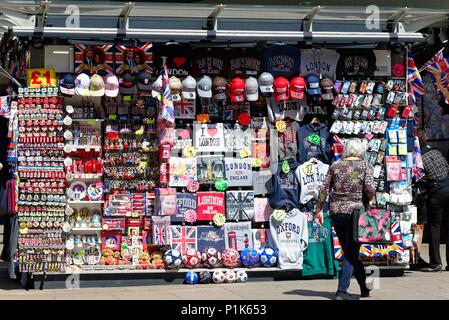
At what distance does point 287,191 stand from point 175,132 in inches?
67.6

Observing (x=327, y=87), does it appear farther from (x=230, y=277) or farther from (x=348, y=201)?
(x=230, y=277)

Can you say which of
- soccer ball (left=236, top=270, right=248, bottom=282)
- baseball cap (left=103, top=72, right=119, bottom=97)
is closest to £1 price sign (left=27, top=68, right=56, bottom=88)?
baseball cap (left=103, top=72, right=119, bottom=97)

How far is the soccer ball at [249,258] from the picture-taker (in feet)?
34.8

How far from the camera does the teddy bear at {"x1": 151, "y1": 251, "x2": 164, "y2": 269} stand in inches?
410

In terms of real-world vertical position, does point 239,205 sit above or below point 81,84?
below

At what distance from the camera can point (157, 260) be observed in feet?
34.4

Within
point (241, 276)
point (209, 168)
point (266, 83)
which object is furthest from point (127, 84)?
point (241, 276)

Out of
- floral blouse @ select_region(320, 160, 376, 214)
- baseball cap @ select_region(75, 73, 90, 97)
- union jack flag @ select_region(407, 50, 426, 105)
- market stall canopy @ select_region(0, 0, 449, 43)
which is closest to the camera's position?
floral blouse @ select_region(320, 160, 376, 214)

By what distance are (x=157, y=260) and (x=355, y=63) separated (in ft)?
12.7

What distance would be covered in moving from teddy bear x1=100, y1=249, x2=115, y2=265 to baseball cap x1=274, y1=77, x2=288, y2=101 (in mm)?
3067

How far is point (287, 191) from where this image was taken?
10.8m

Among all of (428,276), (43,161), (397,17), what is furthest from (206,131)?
(428,276)

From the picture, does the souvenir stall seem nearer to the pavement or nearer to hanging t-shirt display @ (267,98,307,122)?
hanging t-shirt display @ (267,98,307,122)

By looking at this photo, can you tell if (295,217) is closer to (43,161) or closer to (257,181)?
(257,181)
